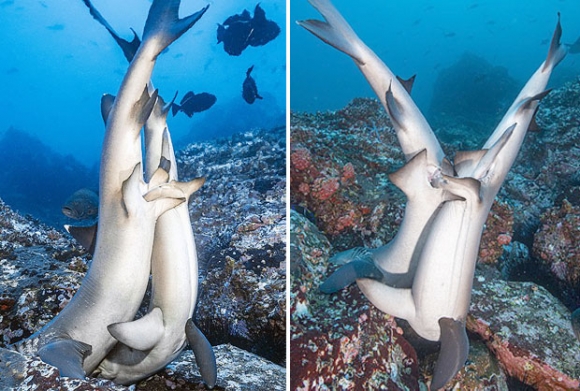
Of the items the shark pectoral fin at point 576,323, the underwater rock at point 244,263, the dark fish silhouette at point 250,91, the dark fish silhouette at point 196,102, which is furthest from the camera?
the dark fish silhouette at point 196,102

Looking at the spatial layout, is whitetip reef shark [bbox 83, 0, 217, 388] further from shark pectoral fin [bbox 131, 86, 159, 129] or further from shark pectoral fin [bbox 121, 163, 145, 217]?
shark pectoral fin [bbox 131, 86, 159, 129]

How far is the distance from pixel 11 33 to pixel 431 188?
22.8 metres

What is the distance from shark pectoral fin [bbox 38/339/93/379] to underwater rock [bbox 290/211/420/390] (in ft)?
3.82

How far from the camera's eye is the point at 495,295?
9.97 feet

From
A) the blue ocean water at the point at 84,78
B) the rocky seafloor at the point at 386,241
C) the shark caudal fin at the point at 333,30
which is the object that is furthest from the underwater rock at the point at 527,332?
the blue ocean water at the point at 84,78

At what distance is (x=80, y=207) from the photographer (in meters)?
4.12

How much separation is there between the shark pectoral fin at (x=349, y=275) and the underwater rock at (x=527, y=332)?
2.99 ft

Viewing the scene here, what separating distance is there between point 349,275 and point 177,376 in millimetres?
1333

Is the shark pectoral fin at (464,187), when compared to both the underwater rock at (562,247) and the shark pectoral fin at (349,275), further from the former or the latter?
the underwater rock at (562,247)

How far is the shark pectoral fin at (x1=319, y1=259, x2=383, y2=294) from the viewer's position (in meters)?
2.61

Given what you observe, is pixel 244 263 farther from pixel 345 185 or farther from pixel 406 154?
pixel 406 154

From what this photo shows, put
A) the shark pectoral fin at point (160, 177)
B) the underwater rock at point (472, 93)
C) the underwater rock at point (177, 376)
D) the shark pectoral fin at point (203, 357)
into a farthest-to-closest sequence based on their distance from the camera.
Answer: the underwater rock at point (472, 93) < the shark pectoral fin at point (160, 177) < the shark pectoral fin at point (203, 357) < the underwater rock at point (177, 376)

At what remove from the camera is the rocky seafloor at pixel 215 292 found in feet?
7.70

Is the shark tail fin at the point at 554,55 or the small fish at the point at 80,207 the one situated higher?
the shark tail fin at the point at 554,55
